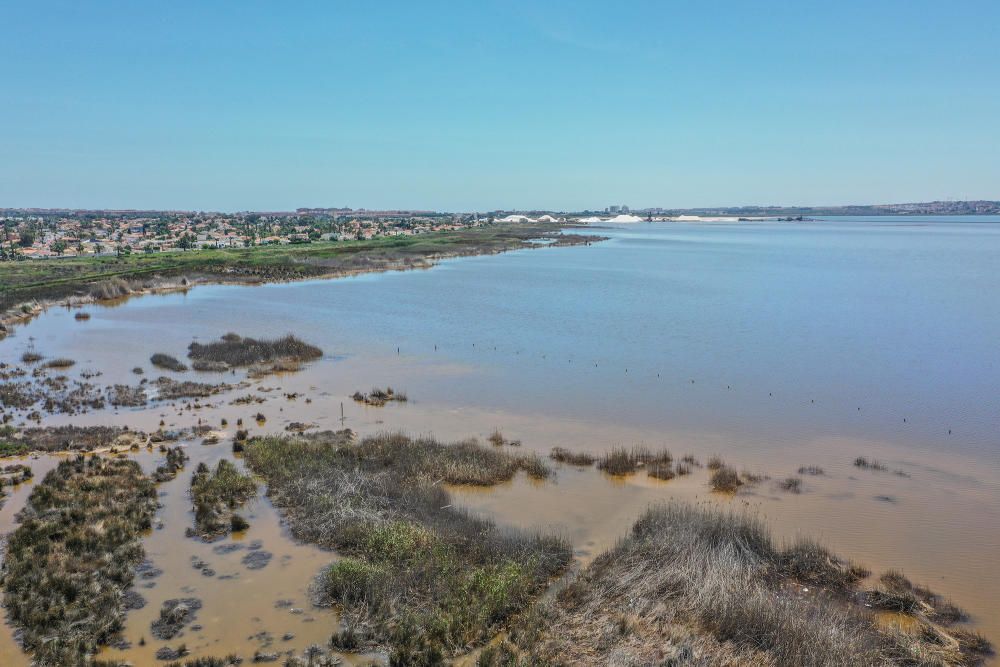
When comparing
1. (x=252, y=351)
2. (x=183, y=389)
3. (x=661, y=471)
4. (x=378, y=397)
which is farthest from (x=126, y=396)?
(x=661, y=471)

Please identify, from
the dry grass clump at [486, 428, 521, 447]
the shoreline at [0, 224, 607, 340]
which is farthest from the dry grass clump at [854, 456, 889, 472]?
the shoreline at [0, 224, 607, 340]

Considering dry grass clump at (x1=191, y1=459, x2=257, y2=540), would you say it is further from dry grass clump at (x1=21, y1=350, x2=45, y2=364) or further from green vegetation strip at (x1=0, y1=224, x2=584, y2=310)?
green vegetation strip at (x1=0, y1=224, x2=584, y2=310)

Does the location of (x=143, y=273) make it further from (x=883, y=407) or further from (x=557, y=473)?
(x=883, y=407)

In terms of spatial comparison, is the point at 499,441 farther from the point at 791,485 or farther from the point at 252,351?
the point at 252,351

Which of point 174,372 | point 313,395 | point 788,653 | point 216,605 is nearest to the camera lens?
point 788,653

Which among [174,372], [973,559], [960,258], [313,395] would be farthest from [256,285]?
[960,258]

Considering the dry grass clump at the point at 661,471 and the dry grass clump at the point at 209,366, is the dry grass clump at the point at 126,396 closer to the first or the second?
the dry grass clump at the point at 209,366
